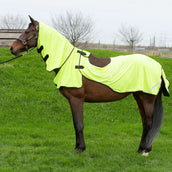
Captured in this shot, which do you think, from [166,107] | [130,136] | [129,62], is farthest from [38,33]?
[166,107]

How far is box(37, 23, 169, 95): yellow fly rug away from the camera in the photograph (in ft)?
14.5

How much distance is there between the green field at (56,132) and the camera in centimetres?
426

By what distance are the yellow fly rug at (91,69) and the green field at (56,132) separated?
4.14 feet

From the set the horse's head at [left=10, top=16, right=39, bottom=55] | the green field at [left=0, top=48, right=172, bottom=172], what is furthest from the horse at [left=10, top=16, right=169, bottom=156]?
the green field at [left=0, top=48, right=172, bottom=172]

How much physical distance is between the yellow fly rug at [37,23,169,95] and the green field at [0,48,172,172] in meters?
1.26

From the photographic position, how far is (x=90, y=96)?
4.58 metres

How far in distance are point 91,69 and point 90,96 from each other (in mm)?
481

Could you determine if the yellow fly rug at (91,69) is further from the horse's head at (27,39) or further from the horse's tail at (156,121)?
the horse's tail at (156,121)

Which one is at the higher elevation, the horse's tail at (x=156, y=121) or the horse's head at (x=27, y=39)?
the horse's head at (x=27, y=39)

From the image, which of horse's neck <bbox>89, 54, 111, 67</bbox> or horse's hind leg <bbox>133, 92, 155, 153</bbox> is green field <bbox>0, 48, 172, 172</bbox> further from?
horse's neck <bbox>89, 54, 111, 67</bbox>

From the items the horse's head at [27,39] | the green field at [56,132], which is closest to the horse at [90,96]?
the horse's head at [27,39]

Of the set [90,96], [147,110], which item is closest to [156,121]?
[147,110]

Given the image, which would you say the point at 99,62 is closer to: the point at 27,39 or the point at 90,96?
the point at 90,96

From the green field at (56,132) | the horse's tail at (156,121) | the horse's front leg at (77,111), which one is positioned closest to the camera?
the green field at (56,132)
